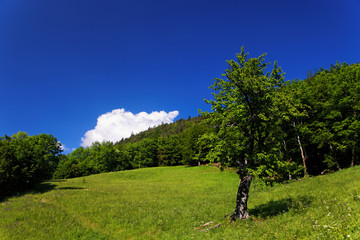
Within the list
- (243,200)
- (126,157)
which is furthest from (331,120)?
(126,157)

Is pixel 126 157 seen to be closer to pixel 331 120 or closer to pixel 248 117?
pixel 331 120

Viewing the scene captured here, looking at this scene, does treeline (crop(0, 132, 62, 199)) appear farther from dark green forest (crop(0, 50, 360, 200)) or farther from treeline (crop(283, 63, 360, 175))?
treeline (crop(283, 63, 360, 175))

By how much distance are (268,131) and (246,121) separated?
206 centimetres

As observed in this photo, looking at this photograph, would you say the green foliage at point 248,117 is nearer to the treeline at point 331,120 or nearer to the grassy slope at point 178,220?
the grassy slope at point 178,220

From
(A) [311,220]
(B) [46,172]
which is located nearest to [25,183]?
(B) [46,172]

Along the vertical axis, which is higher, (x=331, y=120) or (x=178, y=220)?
(x=331, y=120)

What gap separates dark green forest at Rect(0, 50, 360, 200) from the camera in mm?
14312

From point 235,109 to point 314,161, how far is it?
42271 mm

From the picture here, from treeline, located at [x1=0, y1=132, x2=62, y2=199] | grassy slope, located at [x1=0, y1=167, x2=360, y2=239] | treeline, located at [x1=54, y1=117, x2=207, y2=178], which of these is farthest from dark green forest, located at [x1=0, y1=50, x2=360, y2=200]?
treeline, located at [x1=54, y1=117, x2=207, y2=178]

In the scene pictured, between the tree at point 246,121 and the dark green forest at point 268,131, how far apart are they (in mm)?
75

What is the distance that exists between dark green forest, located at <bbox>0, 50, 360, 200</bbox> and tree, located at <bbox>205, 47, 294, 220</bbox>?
75 mm

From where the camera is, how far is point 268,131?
15.1 meters

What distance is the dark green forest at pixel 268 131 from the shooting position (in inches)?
563

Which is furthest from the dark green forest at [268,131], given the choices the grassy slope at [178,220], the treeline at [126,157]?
the treeline at [126,157]
